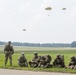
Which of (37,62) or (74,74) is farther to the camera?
(37,62)

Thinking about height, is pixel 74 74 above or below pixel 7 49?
below

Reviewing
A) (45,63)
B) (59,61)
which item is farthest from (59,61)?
(45,63)

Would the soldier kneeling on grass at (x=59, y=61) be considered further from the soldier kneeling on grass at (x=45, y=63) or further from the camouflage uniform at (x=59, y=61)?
the soldier kneeling on grass at (x=45, y=63)

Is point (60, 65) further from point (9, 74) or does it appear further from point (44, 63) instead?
point (9, 74)

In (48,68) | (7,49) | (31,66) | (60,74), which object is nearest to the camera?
(60,74)

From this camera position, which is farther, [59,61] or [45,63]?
[45,63]

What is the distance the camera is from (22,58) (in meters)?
27.8

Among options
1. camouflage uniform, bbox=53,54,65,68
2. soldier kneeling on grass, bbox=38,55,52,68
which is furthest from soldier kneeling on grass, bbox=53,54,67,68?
soldier kneeling on grass, bbox=38,55,52,68

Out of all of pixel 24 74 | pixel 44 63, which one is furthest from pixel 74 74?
pixel 44 63

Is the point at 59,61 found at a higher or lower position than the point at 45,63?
higher

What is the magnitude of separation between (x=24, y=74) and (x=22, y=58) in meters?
6.09

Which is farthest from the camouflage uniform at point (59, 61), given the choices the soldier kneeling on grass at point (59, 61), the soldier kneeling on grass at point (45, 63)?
the soldier kneeling on grass at point (45, 63)

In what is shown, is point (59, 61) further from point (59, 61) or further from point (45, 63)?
point (45, 63)

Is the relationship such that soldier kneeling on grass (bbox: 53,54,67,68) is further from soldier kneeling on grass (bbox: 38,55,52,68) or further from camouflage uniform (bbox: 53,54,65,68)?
soldier kneeling on grass (bbox: 38,55,52,68)
